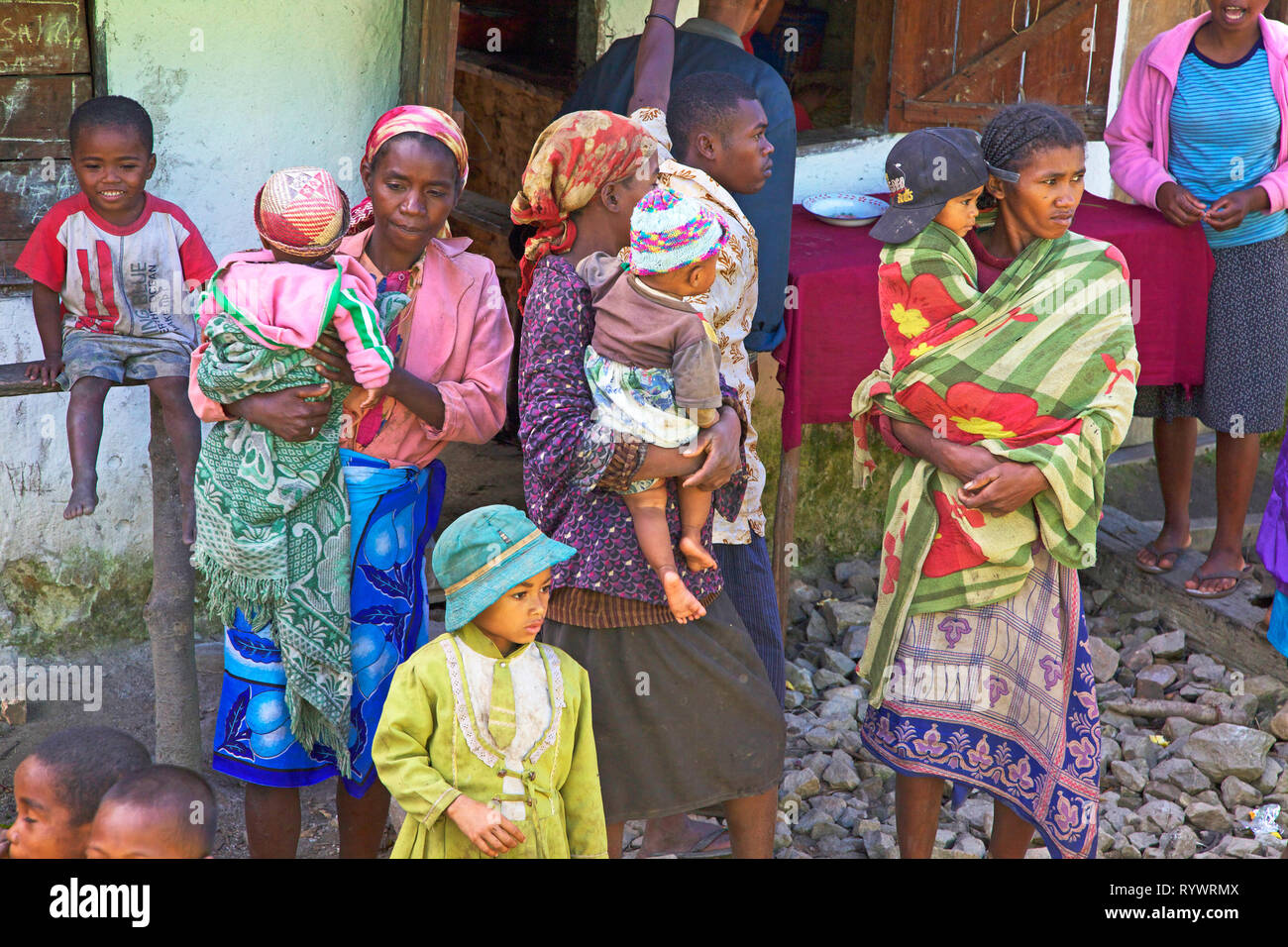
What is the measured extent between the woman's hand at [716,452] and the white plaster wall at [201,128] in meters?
2.21

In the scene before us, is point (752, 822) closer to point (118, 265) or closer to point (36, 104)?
point (118, 265)

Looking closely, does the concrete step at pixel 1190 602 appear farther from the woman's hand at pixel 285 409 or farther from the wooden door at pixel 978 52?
the woman's hand at pixel 285 409

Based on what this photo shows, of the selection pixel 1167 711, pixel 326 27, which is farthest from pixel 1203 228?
pixel 326 27

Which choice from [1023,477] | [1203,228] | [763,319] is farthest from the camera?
[1203,228]

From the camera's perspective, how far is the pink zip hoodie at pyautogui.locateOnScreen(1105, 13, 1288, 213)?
16.0 feet

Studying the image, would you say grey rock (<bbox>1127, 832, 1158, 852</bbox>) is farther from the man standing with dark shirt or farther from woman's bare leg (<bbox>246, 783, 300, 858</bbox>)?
woman's bare leg (<bbox>246, 783, 300, 858</bbox>)

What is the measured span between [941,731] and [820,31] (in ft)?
19.6

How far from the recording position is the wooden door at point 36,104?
3975 millimetres

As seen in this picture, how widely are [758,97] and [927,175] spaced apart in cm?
76

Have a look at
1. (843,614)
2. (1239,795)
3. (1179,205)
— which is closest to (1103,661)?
(1239,795)

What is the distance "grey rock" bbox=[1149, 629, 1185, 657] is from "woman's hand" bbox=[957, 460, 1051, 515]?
2.31 meters

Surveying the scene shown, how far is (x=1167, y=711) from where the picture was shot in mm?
4688

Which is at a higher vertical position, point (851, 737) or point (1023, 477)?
point (1023, 477)

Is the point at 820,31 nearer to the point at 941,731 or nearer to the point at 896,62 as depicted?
the point at 896,62
